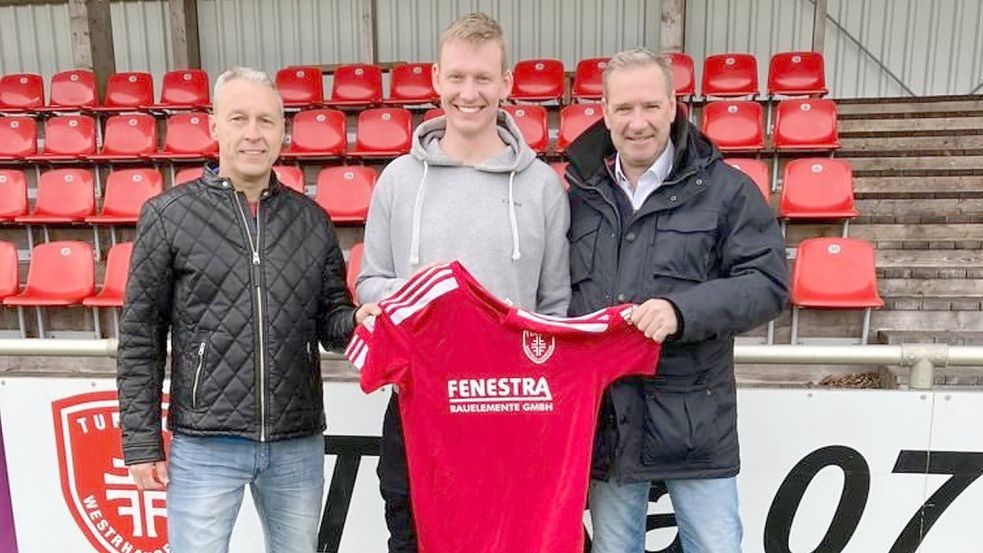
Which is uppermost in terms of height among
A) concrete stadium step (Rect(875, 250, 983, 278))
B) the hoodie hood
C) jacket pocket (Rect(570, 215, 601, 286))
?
the hoodie hood

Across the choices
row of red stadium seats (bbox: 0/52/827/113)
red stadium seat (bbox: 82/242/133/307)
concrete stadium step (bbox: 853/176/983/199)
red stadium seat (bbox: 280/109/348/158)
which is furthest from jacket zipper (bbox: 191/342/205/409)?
row of red stadium seats (bbox: 0/52/827/113)

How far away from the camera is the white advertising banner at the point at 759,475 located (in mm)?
1708

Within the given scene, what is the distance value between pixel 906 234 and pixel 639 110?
4.32 metres

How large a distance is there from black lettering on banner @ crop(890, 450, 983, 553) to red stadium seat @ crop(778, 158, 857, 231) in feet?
9.59

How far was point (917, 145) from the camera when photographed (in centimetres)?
616

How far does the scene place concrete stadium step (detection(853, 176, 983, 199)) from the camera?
210 inches

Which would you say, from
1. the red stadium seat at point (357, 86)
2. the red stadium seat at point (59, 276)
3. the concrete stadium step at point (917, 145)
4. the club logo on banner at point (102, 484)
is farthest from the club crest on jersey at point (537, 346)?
the red stadium seat at point (357, 86)

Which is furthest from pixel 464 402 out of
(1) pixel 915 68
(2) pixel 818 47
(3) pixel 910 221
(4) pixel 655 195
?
(1) pixel 915 68

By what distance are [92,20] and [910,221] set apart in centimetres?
761

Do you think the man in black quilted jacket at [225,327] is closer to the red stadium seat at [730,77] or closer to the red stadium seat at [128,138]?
the red stadium seat at [128,138]

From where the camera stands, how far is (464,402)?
1.39 metres

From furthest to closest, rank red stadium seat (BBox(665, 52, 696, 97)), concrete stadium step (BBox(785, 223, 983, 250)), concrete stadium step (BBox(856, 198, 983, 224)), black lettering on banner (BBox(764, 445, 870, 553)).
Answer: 1. red stadium seat (BBox(665, 52, 696, 97))
2. concrete stadium step (BBox(856, 198, 983, 224))
3. concrete stadium step (BBox(785, 223, 983, 250))
4. black lettering on banner (BBox(764, 445, 870, 553))

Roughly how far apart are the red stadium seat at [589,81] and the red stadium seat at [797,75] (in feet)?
5.06

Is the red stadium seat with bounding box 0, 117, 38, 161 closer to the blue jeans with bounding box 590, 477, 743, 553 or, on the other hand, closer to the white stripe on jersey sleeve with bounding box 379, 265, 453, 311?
the white stripe on jersey sleeve with bounding box 379, 265, 453, 311
